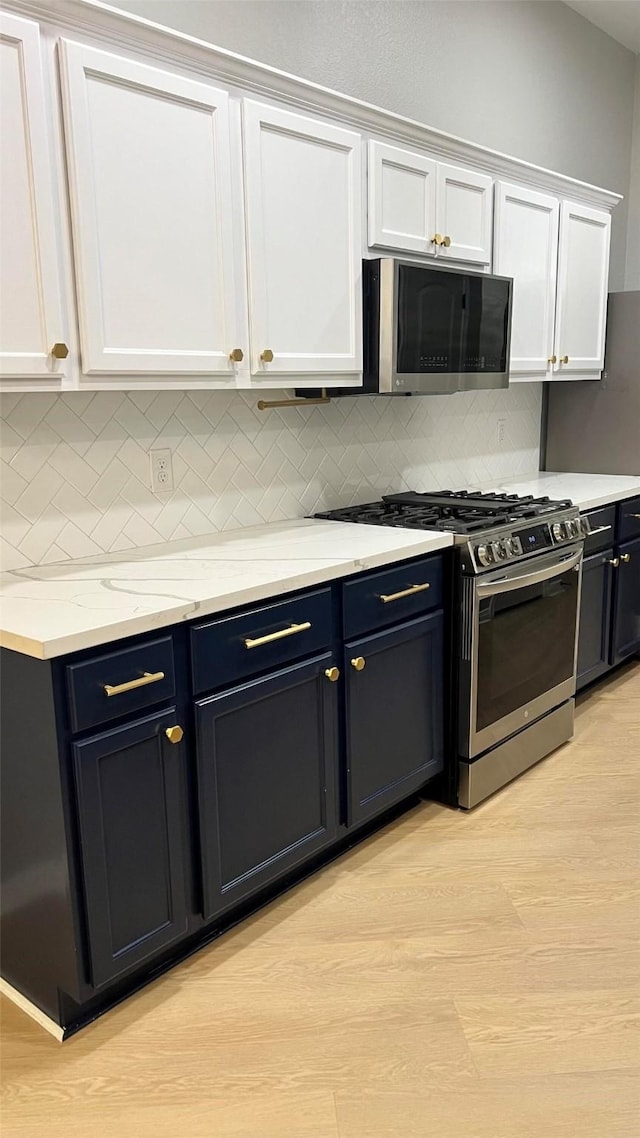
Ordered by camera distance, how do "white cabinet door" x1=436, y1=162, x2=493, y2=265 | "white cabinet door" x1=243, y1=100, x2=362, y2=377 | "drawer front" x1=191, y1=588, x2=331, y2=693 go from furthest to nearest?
"white cabinet door" x1=436, y1=162, x2=493, y2=265, "white cabinet door" x1=243, y1=100, x2=362, y2=377, "drawer front" x1=191, y1=588, x2=331, y2=693

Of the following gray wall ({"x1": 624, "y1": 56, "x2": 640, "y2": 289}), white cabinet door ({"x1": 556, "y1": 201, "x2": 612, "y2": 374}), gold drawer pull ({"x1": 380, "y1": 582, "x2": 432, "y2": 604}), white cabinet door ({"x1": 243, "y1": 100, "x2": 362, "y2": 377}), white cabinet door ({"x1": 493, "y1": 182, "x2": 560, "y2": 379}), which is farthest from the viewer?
gray wall ({"x1": 624, "y1": 56, "x2": 640, "y2": 289})

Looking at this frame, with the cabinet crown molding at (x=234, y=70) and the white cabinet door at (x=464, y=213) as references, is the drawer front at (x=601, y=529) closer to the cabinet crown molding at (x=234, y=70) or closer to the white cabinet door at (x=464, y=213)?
the white cabinet door at (x=464, y=213)

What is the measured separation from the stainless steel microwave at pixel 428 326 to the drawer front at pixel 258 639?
2.99ft

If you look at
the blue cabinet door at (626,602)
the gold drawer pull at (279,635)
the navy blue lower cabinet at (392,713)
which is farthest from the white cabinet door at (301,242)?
the blue cabinet door at (626,602)

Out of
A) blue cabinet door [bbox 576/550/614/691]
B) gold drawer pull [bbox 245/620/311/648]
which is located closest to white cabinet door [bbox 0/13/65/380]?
gold drawer pull [bbox 245/620/311/648]

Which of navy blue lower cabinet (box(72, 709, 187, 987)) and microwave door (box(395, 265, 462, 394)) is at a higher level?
microwave door (box(395, 265, 462, 394))

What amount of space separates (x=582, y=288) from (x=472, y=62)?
1.07 metres

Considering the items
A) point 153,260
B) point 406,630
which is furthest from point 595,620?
point 153,260

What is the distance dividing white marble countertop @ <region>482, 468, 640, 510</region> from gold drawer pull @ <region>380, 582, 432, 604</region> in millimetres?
1122

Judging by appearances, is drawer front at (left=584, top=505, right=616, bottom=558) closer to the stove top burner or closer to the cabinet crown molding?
the stove top burner

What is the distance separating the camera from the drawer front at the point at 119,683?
5.60ft

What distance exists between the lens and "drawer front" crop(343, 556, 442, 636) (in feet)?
7.86

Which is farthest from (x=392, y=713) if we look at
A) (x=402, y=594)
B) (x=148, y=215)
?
(x=148, y=215)

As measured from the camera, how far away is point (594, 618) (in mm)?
3717
